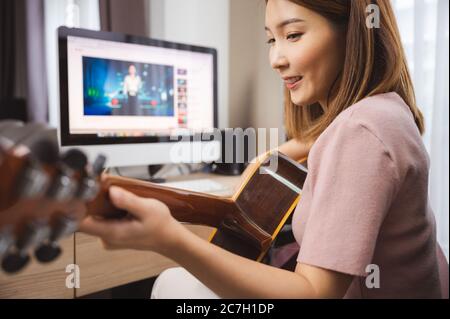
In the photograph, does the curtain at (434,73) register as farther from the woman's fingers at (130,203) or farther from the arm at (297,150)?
the woman's fingers at (130,203)

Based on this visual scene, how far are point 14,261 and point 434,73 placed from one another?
1.68 m

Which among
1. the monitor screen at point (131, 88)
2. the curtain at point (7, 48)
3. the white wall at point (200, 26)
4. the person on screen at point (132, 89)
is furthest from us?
the white wall at point (200, 26)

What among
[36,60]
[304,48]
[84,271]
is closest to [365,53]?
[304,48]

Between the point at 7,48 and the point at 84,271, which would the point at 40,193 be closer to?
the point at 84,271

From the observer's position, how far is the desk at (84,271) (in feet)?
2.49

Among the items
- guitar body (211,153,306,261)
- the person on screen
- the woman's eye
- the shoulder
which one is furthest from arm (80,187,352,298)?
the person on screen

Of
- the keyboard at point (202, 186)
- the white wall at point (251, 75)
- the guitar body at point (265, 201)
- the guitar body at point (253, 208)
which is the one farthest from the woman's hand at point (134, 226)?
the white wall at point (251, 75)

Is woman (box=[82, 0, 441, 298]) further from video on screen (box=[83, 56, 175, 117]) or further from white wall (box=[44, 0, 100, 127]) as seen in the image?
white wall (box=[44, 0, 100, 127])

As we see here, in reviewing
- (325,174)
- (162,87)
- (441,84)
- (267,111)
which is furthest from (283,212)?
(441,84)

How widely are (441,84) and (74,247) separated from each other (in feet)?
5.02

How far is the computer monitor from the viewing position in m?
1.05

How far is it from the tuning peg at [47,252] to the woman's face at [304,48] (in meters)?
0.49

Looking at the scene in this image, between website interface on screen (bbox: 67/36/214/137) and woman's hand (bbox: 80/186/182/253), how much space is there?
0.75 meters

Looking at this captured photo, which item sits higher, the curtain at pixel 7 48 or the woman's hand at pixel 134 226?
the curtain at pixel 7 48
